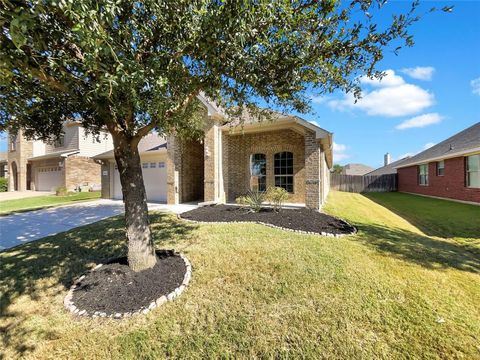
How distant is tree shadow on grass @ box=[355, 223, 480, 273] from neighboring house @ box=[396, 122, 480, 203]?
10.3 meters

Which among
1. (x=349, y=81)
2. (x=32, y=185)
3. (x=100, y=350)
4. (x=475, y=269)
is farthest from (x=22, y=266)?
(x=32, y=185)

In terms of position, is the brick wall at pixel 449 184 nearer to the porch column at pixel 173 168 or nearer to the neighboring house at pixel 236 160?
the neighboring house at pixel 236 160

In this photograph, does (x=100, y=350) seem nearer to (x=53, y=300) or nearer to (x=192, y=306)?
(x=192, y=306)

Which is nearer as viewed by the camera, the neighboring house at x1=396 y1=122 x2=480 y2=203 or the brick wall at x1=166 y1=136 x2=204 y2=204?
the brick wall at x1=166 y1=136 x2=204 y2=204

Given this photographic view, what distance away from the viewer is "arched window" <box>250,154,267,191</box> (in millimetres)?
11844

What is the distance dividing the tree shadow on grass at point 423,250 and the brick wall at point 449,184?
34.9ft

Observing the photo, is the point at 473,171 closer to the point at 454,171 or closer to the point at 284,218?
the point at 454,171

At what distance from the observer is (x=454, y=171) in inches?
605

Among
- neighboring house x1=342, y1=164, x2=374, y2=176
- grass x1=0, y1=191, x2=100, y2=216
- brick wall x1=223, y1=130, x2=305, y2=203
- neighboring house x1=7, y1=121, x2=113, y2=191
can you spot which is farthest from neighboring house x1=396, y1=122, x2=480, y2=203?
neighboring house x1=342, y1=164, x2=374, y2=176

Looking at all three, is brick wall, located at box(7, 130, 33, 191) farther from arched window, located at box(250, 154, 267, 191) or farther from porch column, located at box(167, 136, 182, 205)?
arched window, located at box(250, 154, 267, 191)

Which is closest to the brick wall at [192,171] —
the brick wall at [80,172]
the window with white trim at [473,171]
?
the brick wall at [80,172]

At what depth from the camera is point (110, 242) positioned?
611cm

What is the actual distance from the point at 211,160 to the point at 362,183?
2108 centimetres

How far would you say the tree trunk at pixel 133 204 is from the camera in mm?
4266
